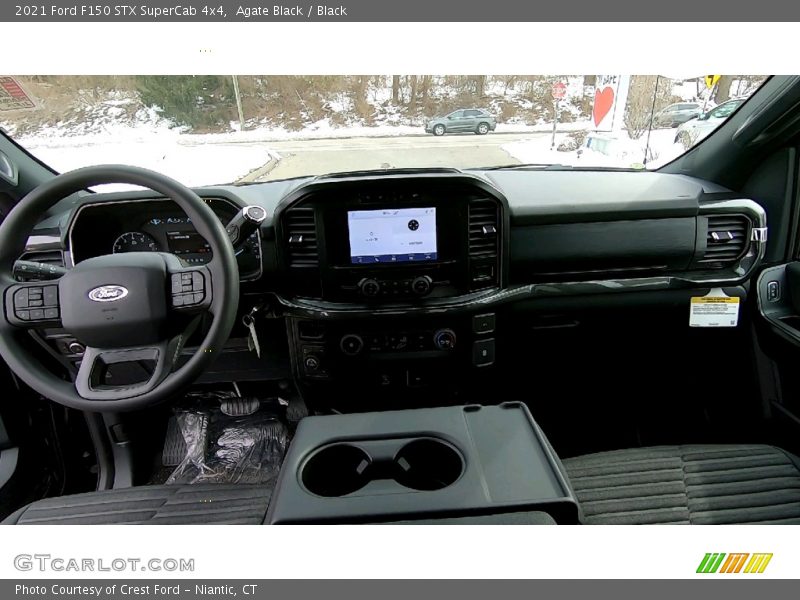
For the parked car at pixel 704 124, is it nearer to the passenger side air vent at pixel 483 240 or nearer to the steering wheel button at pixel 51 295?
the passenger side air vent at pixel 483 240

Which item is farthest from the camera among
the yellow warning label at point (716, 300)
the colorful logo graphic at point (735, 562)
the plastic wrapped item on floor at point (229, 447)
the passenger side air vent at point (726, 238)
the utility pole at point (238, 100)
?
the plastic wrapped item on floor at point (229, 447)

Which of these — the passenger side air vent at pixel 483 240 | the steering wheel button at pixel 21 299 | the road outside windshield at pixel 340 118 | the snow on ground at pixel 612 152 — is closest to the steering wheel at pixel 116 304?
the steering wheel button at pixel 21 299

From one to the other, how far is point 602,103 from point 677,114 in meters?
0.41

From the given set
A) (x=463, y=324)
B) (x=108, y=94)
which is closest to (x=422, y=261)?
(x=463, y=324)

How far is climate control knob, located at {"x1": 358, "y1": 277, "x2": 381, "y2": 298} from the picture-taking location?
2346mm

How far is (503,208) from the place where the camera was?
2.33m

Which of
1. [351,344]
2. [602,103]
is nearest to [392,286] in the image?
[351,344]

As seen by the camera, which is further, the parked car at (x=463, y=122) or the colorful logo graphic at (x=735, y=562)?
the parked car at (x=463, y=122)

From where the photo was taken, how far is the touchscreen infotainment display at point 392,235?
2.29 meters

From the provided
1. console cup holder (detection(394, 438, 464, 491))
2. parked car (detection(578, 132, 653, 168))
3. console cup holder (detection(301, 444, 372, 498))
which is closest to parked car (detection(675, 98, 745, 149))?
parked car (detection(578, 132, 653, 168))

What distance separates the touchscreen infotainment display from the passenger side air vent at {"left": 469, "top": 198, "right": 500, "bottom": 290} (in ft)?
0.60

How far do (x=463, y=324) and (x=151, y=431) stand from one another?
1.74 meters

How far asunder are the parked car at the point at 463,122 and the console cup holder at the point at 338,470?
57.7 inches

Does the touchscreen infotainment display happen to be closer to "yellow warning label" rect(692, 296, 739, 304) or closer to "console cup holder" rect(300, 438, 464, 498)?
"console cup holder" rect(300, 438, 464, 498)
